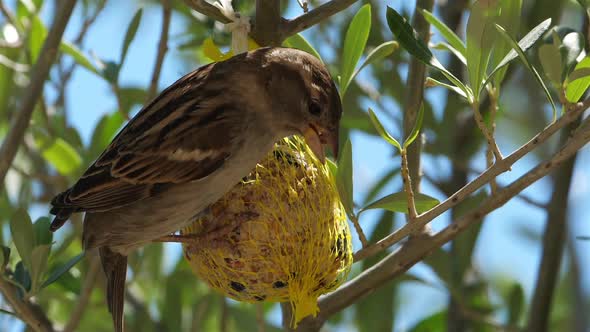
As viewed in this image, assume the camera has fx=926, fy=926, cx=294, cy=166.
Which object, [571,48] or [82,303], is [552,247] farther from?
[82,303]

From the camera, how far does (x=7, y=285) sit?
9.68 ft

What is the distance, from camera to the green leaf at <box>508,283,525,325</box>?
391 cm

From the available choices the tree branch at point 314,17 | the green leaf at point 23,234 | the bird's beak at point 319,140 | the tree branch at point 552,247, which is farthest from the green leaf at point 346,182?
the tree branch at point 552,247

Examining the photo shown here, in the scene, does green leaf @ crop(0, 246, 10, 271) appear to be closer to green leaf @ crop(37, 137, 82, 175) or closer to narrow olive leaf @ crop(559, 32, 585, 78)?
green leaf @ crop(37, 137, 82, 175)

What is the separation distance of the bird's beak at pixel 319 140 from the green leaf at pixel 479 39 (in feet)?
1.95

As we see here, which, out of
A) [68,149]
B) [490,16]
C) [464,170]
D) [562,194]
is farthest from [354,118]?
[490,16]

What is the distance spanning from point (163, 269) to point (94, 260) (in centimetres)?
113

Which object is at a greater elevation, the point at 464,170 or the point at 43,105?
the point at 464,170

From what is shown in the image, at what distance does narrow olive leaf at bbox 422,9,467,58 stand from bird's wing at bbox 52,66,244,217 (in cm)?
76

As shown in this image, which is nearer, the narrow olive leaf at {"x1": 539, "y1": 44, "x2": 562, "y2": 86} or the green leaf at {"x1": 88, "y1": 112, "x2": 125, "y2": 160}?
the narrow olive leaf at {"x1": 539, "y1": 44, "x2": 562, "y2": 86}

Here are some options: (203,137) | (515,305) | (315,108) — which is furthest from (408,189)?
(515,305)

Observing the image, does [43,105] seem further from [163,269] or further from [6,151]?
[163,269]

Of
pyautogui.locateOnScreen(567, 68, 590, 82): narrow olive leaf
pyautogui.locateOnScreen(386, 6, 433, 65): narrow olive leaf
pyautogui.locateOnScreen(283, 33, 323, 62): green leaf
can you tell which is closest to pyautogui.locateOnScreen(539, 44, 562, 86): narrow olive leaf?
pyautogui.locateOnScreen(567, 68, 590, 82): narrow olive leaf

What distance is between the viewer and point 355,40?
2.87 meters
